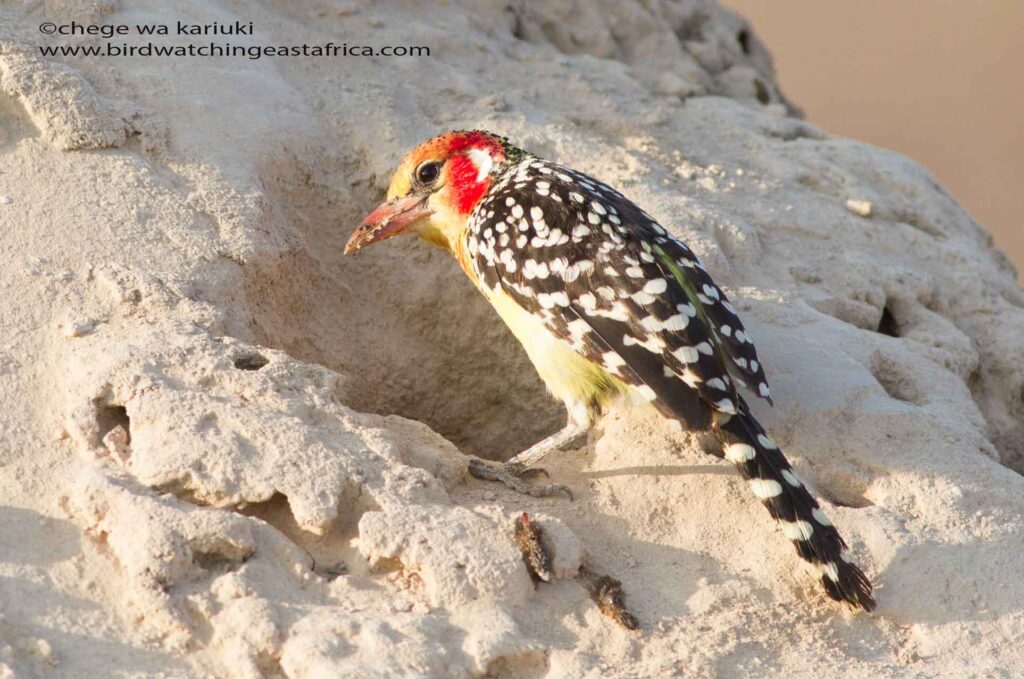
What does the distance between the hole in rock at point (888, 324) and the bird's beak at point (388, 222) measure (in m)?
2.04

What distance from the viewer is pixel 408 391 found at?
5098 mm

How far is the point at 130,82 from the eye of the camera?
192 inches

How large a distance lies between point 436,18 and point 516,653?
149 inches

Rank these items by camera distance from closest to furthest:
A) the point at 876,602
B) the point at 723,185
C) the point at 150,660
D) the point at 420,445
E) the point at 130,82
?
the point at 150,660, the point at 876,602, the point at 420,445, the point at 130,82, the point at 723,185

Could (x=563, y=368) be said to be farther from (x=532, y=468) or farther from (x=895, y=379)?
(x=895, y=379)

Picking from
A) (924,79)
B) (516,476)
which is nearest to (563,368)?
(516,476)

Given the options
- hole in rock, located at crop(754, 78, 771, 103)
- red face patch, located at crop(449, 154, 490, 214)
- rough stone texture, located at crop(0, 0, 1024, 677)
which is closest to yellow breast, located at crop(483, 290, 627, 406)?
rough stone texture, located at crop(0, 0, 1024, 677)

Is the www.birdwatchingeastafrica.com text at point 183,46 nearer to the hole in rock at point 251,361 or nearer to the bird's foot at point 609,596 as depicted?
the hole in rock at point 251,361

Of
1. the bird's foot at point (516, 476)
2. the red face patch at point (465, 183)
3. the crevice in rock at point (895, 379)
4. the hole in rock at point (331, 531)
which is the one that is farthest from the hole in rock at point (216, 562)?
the crevice in rock at point (895, 379)

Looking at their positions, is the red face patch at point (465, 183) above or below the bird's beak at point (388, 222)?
above

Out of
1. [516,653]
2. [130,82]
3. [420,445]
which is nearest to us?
[516,653]

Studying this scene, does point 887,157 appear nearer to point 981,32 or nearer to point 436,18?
point 436,18

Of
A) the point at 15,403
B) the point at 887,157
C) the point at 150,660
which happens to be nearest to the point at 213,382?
the point at 15,403

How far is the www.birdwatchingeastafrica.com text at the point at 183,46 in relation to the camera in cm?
485
